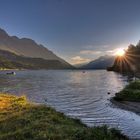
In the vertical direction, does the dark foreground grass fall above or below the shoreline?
above

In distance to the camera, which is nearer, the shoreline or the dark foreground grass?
the dark foreground grass

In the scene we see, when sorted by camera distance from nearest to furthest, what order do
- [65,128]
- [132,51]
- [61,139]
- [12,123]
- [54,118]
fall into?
[61,139], [65,128], [12,123], [54,118], [132,51]

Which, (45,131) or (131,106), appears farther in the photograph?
(131,106)

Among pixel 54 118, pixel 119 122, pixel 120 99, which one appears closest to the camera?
pixel 54 118

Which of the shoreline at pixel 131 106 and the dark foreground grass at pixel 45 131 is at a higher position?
the dark foreground grass at pixel 45 131

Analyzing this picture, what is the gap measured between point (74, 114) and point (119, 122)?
25.4 ft

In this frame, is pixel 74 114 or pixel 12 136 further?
pixel 74 114

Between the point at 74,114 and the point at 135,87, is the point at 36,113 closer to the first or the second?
the point at 74,114

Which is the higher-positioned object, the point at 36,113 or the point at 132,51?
the point at 132,51

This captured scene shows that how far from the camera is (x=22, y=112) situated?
1035 inches

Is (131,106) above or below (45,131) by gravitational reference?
below

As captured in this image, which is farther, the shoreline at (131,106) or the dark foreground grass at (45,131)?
the shoreline at (131,106)

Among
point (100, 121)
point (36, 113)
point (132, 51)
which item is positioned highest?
point (132, 51)

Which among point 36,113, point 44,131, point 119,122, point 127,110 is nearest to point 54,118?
point 36,113
